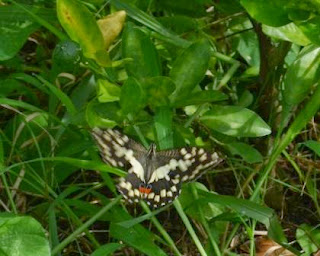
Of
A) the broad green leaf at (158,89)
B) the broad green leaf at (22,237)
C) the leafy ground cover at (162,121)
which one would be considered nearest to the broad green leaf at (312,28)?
the leafy ground cover at (162,121)

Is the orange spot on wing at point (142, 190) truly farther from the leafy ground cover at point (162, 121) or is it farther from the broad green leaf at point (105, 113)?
the broad green leaf at point (105, 113)

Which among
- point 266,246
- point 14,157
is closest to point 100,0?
point 14,157

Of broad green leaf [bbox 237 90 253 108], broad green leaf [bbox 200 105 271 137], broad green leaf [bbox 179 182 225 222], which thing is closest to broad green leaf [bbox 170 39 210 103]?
broad green leaf [bbox 200 105 271 137]

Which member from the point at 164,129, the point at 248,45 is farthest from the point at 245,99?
the point at 164,129

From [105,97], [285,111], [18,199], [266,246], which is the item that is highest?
[105,97]

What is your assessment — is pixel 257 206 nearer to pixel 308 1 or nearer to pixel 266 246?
pixel 266 246

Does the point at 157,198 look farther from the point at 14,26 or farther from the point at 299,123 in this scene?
the point at 14,26
